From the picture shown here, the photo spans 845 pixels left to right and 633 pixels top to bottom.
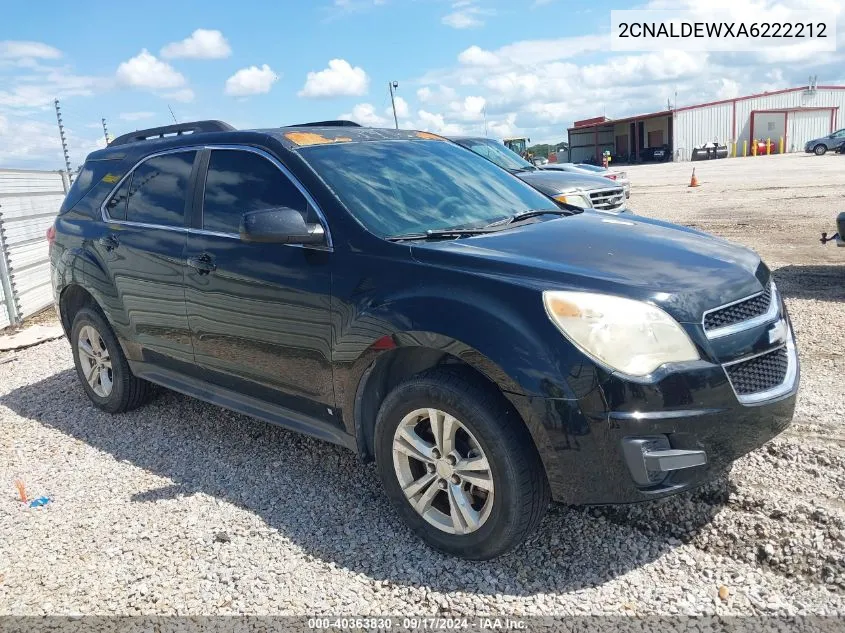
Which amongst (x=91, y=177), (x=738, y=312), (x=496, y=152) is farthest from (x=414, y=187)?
(x=496, y=152)

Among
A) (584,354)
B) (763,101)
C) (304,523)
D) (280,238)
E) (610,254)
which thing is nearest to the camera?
(584,354)

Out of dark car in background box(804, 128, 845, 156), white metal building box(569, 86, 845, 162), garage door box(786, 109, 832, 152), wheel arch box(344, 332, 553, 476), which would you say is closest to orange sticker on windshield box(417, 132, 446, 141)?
wheel arch box(344, 332, 553, 476)

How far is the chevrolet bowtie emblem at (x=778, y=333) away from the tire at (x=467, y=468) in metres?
1.12

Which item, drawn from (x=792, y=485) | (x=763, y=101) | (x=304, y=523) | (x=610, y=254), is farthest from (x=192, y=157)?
(x=763, y=101)

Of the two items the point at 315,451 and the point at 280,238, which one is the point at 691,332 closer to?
the point at 280,238

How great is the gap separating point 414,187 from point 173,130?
2146mm

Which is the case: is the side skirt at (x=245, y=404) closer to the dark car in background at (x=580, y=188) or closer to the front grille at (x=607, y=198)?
the dark car in background at (x=580, y=188)

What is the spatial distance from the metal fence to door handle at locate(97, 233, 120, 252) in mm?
4957

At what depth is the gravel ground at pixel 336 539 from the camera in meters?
2.83

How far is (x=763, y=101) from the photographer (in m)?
53.7

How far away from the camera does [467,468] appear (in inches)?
115

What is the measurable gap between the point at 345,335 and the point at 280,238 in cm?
55

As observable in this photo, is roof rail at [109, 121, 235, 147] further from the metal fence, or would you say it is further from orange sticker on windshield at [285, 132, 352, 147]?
the metal fence

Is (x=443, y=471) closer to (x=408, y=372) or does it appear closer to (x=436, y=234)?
(x=408, y=372)
